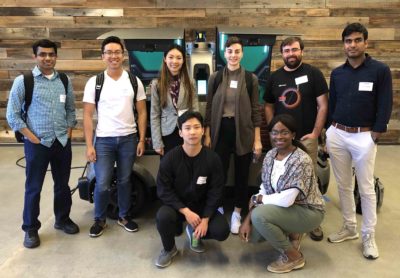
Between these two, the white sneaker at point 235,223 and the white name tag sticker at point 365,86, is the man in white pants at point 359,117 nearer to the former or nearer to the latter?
the white name tag sticker at point 365,86

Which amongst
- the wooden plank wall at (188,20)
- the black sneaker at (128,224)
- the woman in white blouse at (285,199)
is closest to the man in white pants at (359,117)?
the woman in white blouse at (285,199)

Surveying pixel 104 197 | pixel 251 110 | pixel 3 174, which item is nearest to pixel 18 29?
pixel 3 174

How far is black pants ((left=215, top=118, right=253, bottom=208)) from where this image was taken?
260cm

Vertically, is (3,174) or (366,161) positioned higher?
(366,161)

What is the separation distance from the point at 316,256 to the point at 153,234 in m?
1.18

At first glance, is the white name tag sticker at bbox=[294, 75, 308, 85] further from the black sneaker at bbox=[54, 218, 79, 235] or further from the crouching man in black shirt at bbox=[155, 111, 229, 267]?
the black sneaker at bbox=[54, 218, 79, 235]

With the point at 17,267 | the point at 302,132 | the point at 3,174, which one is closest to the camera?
the point at 17,267

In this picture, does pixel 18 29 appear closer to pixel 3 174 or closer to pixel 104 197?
pixel 3 174

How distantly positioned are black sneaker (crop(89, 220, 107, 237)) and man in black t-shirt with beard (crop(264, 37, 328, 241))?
5.12 ft

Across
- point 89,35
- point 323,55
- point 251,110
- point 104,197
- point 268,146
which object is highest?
point 89,35

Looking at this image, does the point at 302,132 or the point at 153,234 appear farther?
the point at 153,234

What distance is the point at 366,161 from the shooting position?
7.67 feet

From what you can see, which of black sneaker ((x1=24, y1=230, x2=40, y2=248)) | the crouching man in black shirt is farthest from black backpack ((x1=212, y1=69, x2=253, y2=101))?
black sneaker ((x1=24, y1=230, x2=40, y2=248))

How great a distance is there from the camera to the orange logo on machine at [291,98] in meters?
2.50
